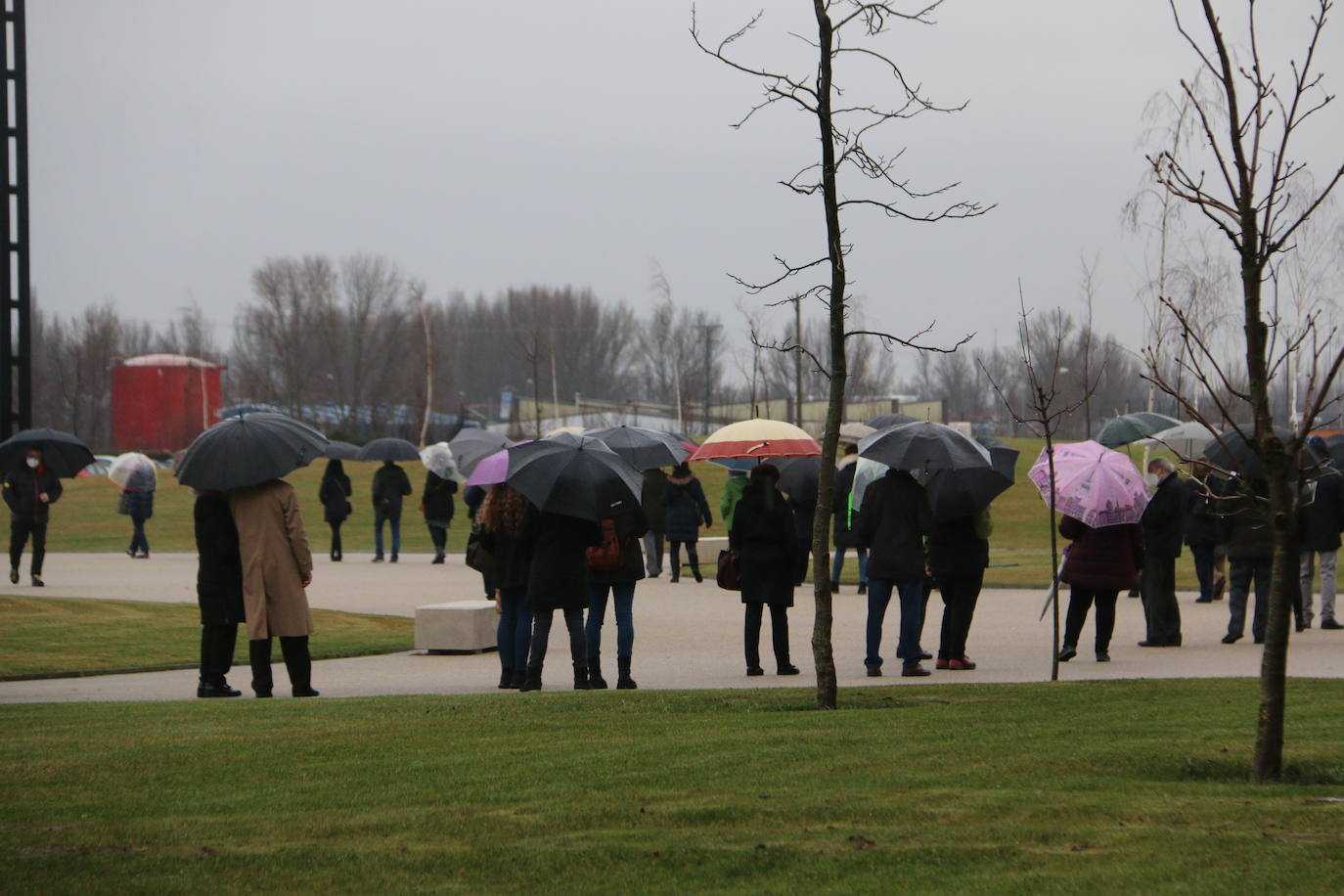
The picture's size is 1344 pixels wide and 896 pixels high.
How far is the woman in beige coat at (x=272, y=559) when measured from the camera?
12148 mm

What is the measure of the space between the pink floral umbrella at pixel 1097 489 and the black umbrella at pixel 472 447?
33.8ft

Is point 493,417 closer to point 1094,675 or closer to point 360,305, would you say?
point 360,305

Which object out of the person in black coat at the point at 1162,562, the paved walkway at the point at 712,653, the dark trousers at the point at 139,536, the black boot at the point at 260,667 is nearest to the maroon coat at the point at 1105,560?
the paved walkway at the point at 712,653

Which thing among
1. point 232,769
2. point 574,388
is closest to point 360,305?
point 574,388

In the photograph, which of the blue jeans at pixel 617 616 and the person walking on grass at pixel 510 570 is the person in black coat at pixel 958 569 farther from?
the person walking on grass at pixel 510 570

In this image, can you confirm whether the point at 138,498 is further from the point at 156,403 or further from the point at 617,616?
the point at 156,403

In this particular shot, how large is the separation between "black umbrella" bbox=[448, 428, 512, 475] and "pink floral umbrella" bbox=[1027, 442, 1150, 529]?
1030 centimetres

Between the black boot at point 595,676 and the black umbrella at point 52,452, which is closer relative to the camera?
the black boot at point 595,676

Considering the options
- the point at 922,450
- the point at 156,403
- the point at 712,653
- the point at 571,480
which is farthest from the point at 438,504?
the point at 156,403

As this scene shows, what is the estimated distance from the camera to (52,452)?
78.6 ft

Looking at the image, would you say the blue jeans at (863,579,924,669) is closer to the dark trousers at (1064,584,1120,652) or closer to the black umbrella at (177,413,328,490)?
the dark trousers at (1064,584,1120,652)

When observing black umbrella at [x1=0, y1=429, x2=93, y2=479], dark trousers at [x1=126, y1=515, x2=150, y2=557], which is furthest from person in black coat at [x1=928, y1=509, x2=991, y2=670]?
dark trousers at [x1=126, y1=515, x2=150, y2=557]

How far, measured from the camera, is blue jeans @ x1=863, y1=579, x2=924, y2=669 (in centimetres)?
1370

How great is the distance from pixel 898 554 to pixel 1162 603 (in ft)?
12.2
